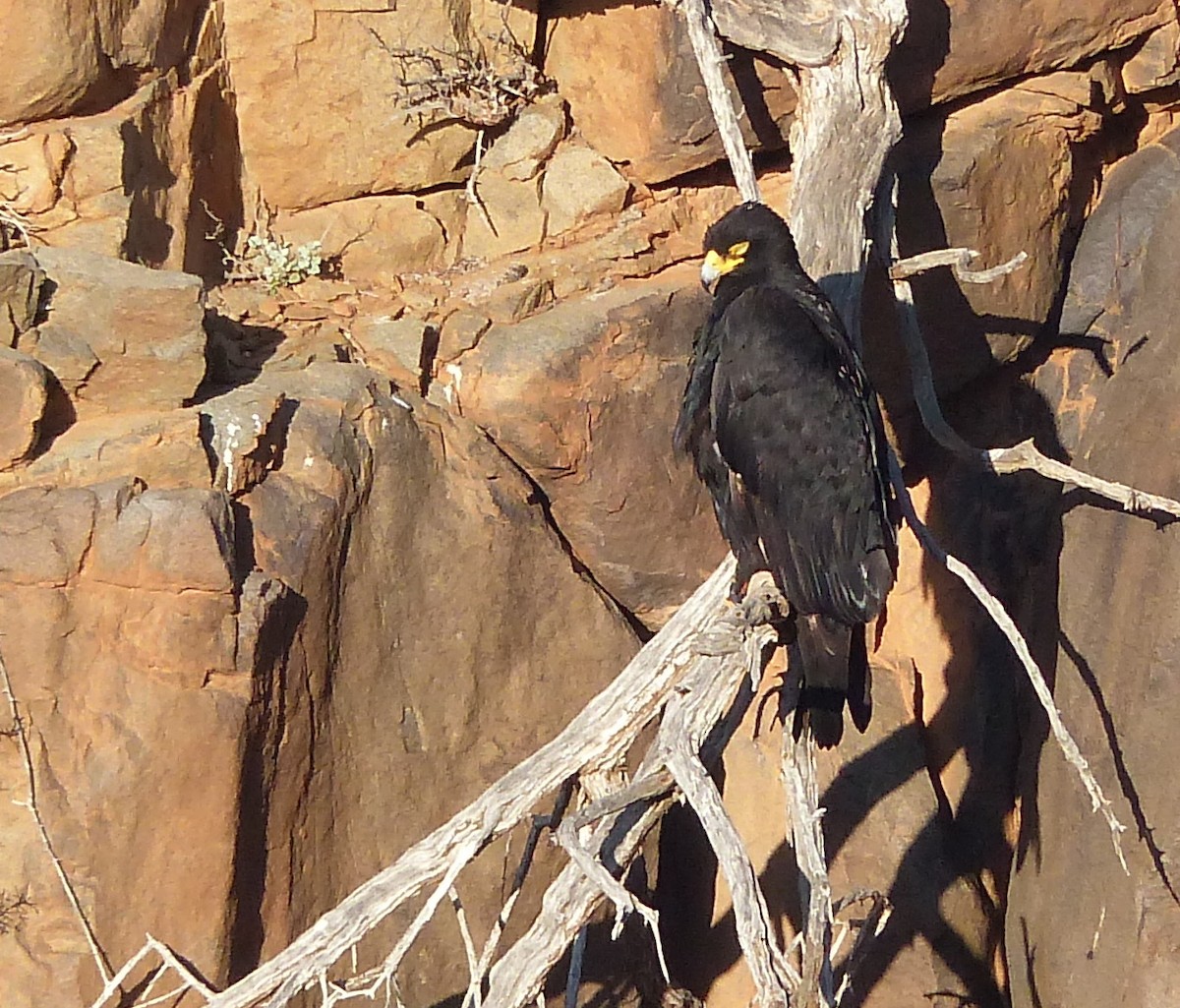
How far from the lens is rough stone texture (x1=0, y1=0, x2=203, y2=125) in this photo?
4.25 meters

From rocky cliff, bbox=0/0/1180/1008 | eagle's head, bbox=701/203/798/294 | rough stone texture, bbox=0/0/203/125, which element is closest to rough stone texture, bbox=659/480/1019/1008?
rocky cliff, bbox=0/0/1180/1008

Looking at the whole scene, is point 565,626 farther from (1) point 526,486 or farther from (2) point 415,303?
(2) point 415,303

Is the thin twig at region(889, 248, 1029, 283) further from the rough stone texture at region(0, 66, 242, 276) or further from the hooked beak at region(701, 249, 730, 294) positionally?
the rough stone texture at region(0, 66, 242, 276)

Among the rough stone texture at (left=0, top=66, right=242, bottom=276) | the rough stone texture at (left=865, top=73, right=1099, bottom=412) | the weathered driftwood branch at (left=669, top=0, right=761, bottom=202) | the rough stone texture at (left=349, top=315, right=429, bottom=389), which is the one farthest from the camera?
the rough stone texture at (left=865, top=73, right=1099, bottom=412)

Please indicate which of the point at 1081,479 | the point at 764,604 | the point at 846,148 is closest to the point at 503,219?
the point at 846,148

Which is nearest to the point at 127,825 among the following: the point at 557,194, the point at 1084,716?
the point at 557,194

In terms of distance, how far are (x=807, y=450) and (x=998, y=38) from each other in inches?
79.2

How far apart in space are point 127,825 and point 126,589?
61 cm

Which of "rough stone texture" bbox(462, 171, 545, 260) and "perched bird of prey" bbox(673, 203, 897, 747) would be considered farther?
"rough stone texture" bbox(462, 171, 545, 260)

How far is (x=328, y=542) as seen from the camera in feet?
13.3

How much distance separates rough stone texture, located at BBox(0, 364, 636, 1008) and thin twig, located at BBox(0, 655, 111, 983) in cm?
2

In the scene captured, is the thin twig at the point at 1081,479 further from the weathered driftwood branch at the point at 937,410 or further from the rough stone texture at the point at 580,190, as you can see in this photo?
the rough stone texture at the point at 580,190

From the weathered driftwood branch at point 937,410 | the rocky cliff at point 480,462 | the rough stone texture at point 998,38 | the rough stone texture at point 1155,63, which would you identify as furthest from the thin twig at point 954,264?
the rough stone texture at point 1155,63

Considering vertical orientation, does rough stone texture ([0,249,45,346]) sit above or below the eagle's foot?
above
